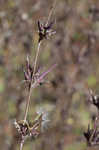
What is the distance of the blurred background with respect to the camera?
3.04 metres

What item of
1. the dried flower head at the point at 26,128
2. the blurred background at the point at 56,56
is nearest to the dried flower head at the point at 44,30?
the dried flower head at the point at 26,128

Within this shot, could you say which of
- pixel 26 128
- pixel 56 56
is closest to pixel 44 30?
pixel 26 128

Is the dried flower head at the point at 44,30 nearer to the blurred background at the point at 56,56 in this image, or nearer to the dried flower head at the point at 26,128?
the dried flower head at the point at 26,128

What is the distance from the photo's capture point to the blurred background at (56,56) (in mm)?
3035

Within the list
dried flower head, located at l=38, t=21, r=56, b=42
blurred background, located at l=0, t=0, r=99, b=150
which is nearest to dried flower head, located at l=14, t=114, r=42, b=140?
dried flower head, located at l=38, t=21, r=56, b=42

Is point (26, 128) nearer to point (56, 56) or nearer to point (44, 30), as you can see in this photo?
point (44, 30)

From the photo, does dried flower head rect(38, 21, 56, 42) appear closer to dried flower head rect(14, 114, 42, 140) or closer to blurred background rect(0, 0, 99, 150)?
dried flower head rect(14, 114, 42, 140)

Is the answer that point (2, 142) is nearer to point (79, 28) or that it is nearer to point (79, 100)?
point (79, 100)

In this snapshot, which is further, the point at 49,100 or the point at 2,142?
the point at 49,100

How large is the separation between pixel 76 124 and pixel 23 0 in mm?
1625

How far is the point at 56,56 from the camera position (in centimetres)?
357

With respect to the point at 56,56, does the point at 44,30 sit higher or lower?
lower

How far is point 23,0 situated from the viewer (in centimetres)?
346

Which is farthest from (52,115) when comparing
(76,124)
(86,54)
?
(86,54)
